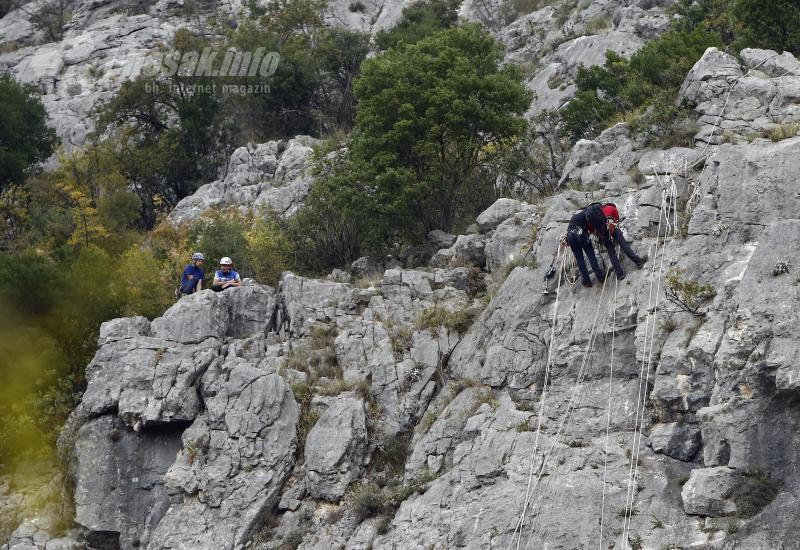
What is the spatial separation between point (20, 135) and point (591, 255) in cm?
3181

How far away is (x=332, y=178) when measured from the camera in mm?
23344

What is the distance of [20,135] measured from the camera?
37656 millimetres

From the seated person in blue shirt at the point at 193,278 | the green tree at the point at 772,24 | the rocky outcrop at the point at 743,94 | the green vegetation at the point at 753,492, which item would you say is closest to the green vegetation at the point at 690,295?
the green vegetation at the point at 753,492

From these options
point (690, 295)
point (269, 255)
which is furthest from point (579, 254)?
point (269, 255)

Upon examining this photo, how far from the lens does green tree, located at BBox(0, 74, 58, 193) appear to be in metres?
36.2

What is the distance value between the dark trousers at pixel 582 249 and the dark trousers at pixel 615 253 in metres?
0.28

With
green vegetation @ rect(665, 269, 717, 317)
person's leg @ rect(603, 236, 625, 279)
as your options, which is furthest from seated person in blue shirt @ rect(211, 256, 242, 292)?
green vegetation @ rect(665, 269, 717, 317)

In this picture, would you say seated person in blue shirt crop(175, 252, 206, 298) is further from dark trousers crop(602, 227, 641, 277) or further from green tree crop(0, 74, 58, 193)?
green tree crop(0, 74, 58, 193)

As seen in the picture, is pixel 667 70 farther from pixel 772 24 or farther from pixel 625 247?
pixel 625 247

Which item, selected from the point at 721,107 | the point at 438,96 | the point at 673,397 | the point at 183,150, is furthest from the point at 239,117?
the point at 673,397

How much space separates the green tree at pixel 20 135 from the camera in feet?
119

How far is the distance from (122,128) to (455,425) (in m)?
30.3

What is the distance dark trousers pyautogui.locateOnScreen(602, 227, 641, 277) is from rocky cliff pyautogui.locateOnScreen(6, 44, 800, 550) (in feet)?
0.88

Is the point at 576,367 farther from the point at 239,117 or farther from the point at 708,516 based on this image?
the point at 239,117
